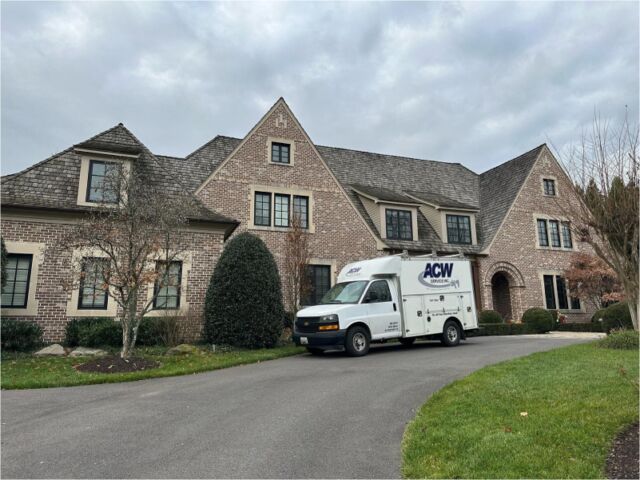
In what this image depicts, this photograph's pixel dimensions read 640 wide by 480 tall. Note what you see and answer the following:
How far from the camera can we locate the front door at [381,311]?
1301 cm

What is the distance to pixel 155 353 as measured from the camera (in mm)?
12156

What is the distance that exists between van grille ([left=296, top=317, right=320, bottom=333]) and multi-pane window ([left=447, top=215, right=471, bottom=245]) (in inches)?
527

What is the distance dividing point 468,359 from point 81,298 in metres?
11.5

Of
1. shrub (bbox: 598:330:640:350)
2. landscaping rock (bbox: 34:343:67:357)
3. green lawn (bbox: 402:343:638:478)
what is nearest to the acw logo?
shrub (bbox: 598:330:640:350)

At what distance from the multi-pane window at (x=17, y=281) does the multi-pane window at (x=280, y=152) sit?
10509mm

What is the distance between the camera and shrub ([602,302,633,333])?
17.2 meters

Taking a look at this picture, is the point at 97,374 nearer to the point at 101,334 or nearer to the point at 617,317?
the point at 101,334

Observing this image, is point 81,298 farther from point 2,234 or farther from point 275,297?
point 275,297

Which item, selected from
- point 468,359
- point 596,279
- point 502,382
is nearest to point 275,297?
point 468,359

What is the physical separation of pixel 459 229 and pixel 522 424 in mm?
20101

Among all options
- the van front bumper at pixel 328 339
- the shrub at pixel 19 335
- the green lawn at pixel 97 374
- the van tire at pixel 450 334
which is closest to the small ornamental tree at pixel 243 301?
the green lawn at pixel 97 374

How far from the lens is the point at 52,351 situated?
1195cm

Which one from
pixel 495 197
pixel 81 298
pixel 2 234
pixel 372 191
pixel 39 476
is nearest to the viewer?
pixel 39 476

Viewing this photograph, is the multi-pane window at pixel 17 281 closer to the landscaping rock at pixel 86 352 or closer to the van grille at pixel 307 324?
the landscaping rock at pixel 86 352
